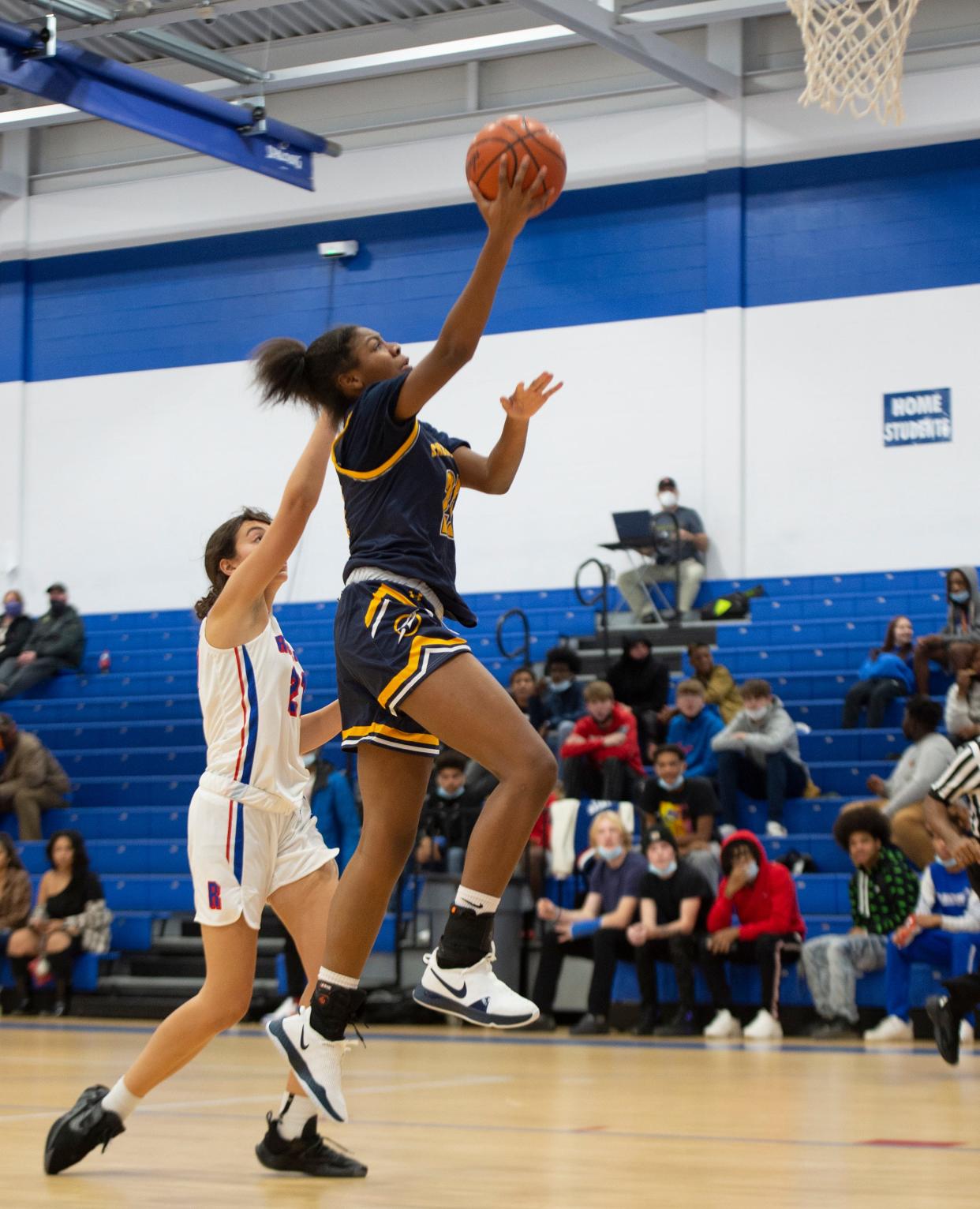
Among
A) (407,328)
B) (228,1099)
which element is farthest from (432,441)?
(407,328)

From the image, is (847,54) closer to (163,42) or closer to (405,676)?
(405,676)

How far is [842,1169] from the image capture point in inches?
170

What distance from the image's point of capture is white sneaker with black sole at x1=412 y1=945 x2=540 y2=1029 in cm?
380

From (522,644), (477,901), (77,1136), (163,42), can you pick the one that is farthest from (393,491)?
(163,42)

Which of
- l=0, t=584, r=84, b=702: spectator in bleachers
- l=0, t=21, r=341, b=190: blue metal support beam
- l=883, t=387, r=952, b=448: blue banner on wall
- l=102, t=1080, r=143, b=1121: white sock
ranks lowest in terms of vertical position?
l=102, t=1080, r=143, b=1121: white sock

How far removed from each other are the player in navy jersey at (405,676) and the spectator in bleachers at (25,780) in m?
10.1

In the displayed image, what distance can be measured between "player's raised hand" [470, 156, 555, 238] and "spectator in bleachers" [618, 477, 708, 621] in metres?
11.0

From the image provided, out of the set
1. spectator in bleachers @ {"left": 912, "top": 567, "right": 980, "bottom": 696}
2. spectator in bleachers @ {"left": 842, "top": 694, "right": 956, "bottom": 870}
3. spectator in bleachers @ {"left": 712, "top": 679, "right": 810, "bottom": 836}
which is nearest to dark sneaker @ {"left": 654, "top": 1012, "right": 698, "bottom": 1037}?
spectator in bleachers @ {"left": 842, "top": 694, "right": 956, "bottom": 870}

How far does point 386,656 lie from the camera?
391 centimetres

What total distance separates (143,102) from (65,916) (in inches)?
253

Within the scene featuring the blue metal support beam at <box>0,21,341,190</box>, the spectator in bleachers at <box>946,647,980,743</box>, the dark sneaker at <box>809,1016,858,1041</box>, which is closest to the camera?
the dark sneaker at <box>809,1016,858,1041</box>

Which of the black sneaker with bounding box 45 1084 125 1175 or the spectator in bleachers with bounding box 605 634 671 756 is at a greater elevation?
the spectator in bleachers with bounding box 605 634 671 756

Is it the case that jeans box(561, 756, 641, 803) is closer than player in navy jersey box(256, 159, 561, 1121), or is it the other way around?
player in navy jersey box(256, 159, 561, 1121)

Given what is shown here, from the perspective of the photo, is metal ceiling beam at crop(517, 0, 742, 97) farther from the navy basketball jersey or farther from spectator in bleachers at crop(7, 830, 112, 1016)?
the navy basketball jersey
